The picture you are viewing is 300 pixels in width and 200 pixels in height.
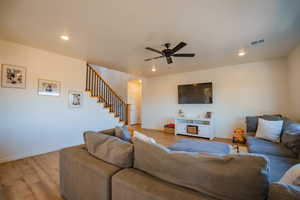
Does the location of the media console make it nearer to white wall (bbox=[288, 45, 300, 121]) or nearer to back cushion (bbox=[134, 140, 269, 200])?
white wall (bbox=[288, 45, 300, 121])

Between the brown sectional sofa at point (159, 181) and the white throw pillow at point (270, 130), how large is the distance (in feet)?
8.60

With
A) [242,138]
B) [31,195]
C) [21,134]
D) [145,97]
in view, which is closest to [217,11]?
[242,138]

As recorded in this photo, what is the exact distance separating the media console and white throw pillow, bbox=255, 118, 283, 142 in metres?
1.72

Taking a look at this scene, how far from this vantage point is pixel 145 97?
655 cm

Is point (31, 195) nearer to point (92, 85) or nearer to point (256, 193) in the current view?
point (256, 193)

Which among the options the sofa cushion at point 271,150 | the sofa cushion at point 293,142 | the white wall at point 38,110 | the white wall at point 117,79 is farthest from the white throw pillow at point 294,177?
the white wall at point 117,79

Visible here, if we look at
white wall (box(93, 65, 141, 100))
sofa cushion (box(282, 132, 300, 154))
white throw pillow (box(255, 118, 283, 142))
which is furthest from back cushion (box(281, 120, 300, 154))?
white wall (box(93, 65, 141, 100))

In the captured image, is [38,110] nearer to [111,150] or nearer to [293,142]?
[111,150]

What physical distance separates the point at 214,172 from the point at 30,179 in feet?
9.14

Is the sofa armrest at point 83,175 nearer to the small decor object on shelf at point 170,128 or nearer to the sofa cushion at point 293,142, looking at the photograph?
the sofa cushion at point 293,142

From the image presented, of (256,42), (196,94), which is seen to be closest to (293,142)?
(256,42)

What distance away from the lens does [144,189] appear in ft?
2.97

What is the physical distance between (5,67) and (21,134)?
1473mm

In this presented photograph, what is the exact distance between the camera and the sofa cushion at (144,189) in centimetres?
83
